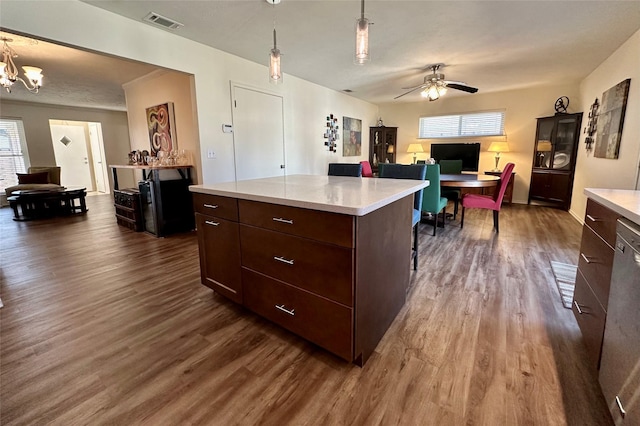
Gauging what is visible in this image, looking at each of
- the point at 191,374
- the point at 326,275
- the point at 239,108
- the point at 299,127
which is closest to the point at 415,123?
the point at 299,127

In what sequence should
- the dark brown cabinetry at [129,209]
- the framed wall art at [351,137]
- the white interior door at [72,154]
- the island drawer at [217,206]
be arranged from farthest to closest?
the white interior door at [72,154] < the framed wall art at [351,137] < the dark brown cabinetry at [129,209] < the island drawer at [217,206]

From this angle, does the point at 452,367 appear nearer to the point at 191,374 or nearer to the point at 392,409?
the point at 392,409

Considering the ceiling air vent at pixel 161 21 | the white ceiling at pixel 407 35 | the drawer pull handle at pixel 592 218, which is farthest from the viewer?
the ceiling air vent at pixel 161 21

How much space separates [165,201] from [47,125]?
5.57 m

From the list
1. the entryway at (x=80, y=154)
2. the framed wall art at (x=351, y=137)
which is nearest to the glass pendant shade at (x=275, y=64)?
the framed wall art at (x=351, y=137)

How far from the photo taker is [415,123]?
719 centimetres

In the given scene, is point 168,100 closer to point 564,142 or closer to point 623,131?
point 623,131

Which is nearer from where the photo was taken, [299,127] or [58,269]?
[58,269]

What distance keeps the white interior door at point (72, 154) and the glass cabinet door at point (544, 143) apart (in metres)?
11.8

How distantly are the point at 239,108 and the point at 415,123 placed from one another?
16.2 feet

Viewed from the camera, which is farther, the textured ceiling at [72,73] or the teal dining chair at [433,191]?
the textured ceiling at [72,73]

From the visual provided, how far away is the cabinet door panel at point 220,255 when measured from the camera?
1.83 metres

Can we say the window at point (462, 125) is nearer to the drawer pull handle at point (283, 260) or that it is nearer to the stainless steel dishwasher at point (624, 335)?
the stainless steel dishwasher at point (624, 335)

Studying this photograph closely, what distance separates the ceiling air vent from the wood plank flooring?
96.0 inches
